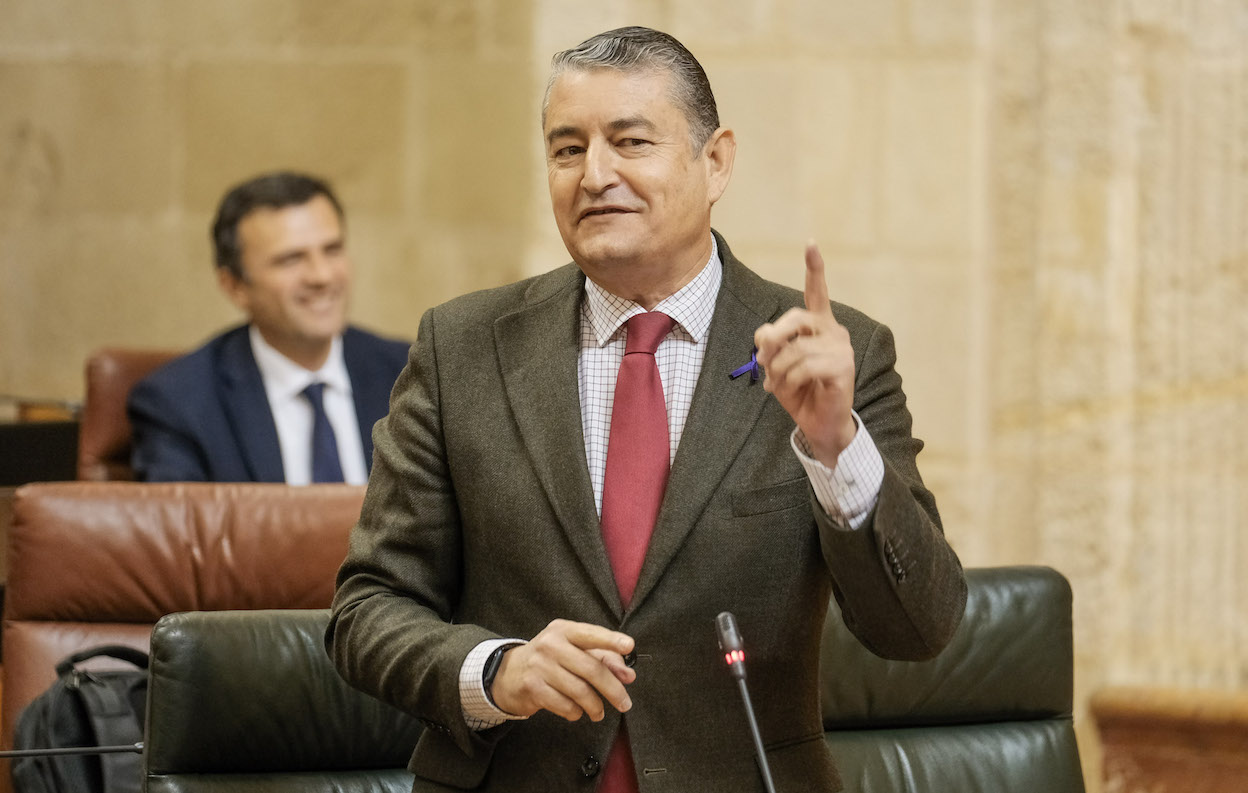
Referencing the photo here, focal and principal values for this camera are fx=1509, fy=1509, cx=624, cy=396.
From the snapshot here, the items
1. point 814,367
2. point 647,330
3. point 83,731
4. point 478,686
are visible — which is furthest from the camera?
point 83,731

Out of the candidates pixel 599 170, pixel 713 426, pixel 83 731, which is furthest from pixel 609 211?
pixel 83 731

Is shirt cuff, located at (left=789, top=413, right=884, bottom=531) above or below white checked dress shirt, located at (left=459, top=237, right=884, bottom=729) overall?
below

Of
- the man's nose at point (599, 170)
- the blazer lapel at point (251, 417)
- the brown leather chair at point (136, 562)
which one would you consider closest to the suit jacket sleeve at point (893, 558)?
the man's nose at point (599, 170)

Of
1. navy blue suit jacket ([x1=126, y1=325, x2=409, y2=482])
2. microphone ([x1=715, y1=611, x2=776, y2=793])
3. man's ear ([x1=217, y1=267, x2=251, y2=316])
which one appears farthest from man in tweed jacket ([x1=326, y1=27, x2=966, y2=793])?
man's ear ([x1=217, y1=267, x2=251, y2=316])

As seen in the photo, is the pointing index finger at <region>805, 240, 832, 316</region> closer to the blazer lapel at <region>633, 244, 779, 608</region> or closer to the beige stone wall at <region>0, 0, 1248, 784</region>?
the blazer lapel at <region>633, 244, 779, 608</region>

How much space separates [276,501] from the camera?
252cm

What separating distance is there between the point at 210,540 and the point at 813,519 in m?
1.19

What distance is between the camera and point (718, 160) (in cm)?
188

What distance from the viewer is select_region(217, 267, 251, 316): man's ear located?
411cm

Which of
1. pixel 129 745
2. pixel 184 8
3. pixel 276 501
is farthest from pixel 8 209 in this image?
pixel 129 745

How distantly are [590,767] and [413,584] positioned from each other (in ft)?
0.97

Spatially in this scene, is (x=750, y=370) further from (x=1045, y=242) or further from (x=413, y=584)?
(x=1045, y=242)

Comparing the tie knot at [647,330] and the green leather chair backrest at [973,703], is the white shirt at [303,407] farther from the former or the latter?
the tie knot at [647,330]

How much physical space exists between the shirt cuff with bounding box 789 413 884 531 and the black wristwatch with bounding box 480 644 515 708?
1.22 feet
